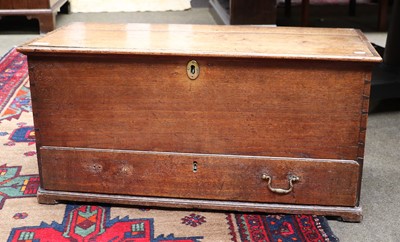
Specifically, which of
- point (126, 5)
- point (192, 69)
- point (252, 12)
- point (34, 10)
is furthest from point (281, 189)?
point (126, 5)

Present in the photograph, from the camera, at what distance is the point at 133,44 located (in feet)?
6.03

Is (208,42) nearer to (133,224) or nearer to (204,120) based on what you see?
(204,120)

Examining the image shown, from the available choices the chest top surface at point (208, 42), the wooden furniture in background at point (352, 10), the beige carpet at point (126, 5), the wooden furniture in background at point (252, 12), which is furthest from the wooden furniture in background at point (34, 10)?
the chest top surface at point (208, 42)

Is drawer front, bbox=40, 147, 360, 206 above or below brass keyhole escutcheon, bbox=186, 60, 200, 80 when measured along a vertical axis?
below

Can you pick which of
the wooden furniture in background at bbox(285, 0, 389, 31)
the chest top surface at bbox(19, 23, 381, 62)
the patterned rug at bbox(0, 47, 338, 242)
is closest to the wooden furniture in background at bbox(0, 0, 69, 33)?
the wooden furniture in background at bbox(285, 0, 389, 31)

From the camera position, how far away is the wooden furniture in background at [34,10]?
15.3ft

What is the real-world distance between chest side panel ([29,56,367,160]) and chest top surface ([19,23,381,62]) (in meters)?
0.04

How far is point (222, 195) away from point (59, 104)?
615 mm

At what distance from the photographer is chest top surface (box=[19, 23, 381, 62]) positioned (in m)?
1.73

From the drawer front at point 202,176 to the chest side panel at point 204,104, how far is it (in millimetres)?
33

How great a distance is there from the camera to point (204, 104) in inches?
71.0

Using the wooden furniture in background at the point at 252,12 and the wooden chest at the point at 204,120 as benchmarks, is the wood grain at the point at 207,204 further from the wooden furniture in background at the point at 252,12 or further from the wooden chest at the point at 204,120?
the wooden furniture in background at the point at 252,12

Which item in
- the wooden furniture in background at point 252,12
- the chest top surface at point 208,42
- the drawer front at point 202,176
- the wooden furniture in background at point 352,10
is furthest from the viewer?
the wooden furniture in background at point 352,10

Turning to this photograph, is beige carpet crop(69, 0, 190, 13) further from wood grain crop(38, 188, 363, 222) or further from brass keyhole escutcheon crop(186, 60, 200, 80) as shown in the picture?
brass keyhole escutcheon crop(186, 60, 200, 80)
